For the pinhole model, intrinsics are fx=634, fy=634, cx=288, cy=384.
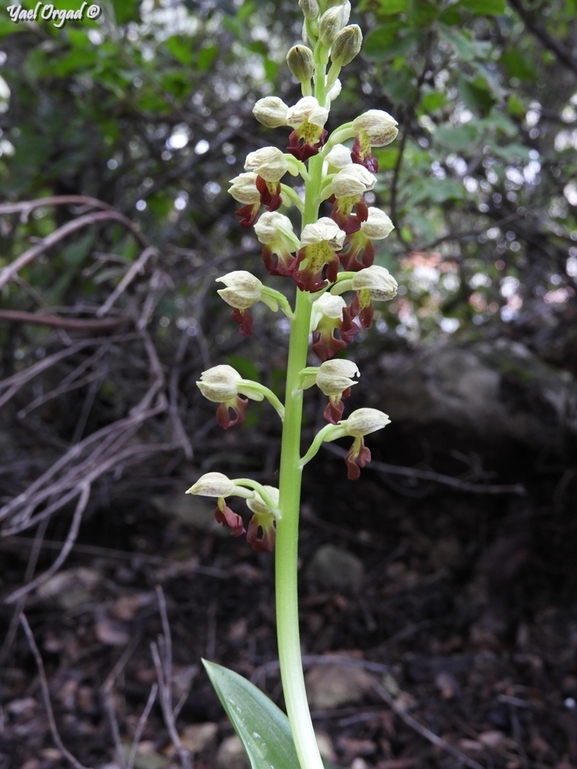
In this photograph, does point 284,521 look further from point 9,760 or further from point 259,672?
point 9,760

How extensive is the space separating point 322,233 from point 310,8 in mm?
554

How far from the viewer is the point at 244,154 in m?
4.06

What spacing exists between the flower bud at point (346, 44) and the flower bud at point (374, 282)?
0.48 meters

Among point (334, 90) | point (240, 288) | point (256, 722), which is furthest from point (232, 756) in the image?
point (334, 90)

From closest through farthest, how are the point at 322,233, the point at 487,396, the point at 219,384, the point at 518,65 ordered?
the point at 322,233, the point at 219,384, the point at 518,65, the point at 487,396

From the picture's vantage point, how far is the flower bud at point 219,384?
1554mm

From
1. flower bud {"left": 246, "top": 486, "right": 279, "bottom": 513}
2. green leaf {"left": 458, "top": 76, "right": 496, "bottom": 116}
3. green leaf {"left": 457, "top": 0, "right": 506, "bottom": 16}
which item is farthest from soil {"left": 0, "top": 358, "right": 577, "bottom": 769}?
green leaf {"left": 457, "top": 0, "right": 506, "bottom": 16}

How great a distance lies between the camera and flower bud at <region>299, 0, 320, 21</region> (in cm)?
145

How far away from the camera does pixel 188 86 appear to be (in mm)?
3186

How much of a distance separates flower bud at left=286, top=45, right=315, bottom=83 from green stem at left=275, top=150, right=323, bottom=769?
196 millimetres

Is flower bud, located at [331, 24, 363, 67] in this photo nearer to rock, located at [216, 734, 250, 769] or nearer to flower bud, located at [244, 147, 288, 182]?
flower bud, located at [244, 147, 288, 182]

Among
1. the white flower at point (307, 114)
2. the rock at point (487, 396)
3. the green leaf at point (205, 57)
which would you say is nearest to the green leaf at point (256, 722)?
the white flower at point (307, 114)

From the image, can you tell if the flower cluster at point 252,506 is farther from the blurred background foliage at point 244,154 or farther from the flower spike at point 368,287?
the blurred background foliage at point 244,154

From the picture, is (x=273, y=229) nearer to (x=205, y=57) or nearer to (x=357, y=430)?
(x=357, y=430)
